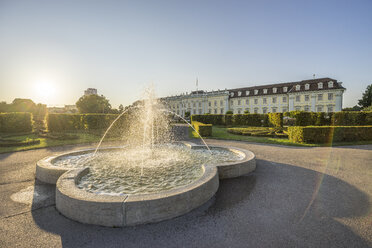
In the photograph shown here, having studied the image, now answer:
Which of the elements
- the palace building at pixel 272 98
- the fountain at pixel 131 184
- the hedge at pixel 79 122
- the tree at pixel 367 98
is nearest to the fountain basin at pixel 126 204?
the fountain at pixel 131 184

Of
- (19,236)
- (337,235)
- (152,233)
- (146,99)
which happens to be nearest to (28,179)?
(19,236)

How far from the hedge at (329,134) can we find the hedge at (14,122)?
86.3 ft

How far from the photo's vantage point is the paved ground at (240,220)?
2.94m

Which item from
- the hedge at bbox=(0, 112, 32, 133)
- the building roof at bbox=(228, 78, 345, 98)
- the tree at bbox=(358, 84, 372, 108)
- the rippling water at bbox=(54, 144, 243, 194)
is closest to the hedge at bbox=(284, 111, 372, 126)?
the rippling water at bbox=(54, 144, 243, 194)

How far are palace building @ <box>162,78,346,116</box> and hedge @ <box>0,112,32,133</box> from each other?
178 feet

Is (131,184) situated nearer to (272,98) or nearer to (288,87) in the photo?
(272,98)

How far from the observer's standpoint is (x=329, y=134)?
12.5 metres

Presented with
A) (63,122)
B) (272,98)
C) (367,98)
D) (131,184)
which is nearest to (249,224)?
(131,184)

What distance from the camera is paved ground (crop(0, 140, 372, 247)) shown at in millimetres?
2938

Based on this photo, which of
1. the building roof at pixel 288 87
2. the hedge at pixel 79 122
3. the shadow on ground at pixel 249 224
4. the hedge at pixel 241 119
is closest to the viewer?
the shadow on ground at pixel 249 224

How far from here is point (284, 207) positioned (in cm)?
400

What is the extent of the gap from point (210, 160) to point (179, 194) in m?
3.84

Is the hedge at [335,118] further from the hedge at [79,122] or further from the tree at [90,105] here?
the tree at [90,105]

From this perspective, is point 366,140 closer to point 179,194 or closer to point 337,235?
point 337,235
